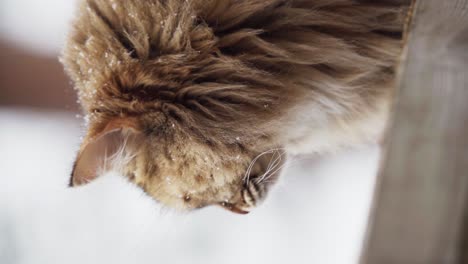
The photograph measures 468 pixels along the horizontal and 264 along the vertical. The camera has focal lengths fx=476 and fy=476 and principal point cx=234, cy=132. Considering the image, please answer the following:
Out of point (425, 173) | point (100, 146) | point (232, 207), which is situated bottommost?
point (232, 207)

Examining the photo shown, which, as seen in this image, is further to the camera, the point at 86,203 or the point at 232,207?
the point at 86,203

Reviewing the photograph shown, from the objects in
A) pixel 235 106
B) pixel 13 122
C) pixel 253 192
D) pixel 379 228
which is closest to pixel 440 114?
pixel 379 228

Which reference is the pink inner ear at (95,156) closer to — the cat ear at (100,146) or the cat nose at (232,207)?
the cat ear at (100,146)

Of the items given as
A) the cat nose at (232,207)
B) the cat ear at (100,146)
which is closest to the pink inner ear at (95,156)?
the cat ear at (100,146)

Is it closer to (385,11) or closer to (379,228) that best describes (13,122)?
(385,11)

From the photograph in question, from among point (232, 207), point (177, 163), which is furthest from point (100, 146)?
point (232, 207)

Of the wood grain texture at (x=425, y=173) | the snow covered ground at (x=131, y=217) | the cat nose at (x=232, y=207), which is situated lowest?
the snow covered ground at (x=131, y=217)

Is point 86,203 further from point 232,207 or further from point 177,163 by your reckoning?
point 177,163

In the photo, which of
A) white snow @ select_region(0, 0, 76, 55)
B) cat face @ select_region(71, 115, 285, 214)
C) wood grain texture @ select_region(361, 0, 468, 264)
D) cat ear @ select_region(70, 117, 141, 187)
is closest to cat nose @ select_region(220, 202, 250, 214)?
cat face @ select_region(71, 115, 285, 214)
